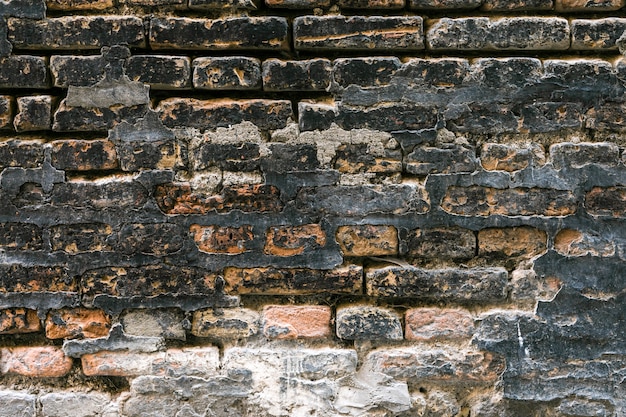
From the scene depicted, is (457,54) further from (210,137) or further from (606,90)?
(210,137)

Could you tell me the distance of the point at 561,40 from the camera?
1.42 metres

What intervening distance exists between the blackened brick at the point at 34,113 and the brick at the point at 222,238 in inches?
19.2

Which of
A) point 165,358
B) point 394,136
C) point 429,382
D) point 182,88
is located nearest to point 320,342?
point 429,382

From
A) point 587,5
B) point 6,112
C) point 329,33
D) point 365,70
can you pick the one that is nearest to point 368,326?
point 365,70

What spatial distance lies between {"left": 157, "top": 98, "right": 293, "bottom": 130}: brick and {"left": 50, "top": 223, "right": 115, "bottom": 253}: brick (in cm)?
34

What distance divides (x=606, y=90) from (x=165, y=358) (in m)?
1.37

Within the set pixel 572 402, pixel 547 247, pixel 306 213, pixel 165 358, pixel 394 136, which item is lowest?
pixel 572 402

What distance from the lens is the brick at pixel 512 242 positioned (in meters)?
1.44

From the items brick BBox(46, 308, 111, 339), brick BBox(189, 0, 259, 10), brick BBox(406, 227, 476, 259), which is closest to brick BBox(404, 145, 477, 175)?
brick BBox(406, 227, 476, 259)

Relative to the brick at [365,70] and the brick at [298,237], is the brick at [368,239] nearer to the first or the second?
the brick at [298,237]

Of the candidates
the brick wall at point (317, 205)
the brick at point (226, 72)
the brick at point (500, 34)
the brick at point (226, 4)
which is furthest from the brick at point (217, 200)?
the brick at point (500, 34)

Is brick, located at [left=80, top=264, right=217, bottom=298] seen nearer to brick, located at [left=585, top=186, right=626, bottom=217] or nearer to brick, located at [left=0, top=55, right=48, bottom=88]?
brick, located at [left=0, top=55, right=48, bottom=88]

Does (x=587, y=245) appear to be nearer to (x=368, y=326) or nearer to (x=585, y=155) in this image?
(x=585, y=155)

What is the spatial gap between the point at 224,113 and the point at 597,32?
1001mm
